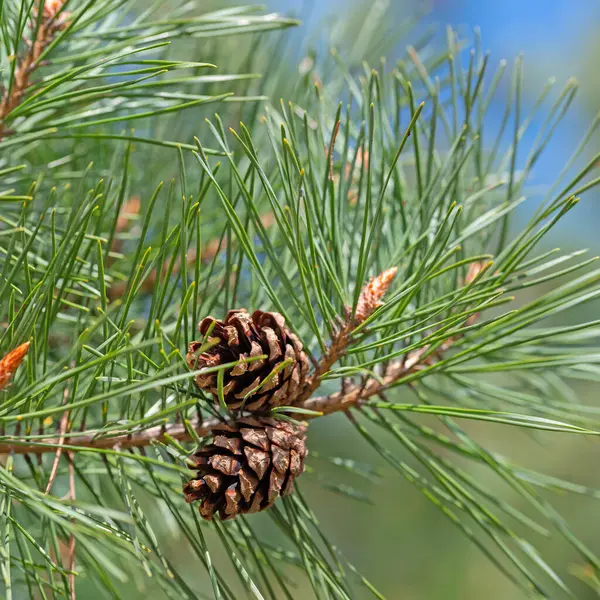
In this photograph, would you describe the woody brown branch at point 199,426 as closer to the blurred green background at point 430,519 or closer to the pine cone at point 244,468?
the pine cone at point 244,468

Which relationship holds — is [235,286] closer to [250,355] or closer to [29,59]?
[250,355]

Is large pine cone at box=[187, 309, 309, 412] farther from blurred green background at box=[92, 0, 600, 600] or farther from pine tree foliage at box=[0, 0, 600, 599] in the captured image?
blurred green background at box=[92, 0, 600, 600]

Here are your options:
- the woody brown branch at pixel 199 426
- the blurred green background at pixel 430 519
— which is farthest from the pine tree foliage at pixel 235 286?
the blurred green background at pixel 430 519

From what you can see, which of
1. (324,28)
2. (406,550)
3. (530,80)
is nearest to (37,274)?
(324,28)

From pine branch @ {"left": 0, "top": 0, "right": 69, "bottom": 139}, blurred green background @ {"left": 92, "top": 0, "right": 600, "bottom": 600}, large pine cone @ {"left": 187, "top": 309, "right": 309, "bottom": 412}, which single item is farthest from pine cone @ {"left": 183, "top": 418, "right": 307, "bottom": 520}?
blurred green background @ {"left": 92, "top": 0, "right": 600, "bottom": 600}

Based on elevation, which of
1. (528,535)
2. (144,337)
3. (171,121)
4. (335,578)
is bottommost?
(528,535)

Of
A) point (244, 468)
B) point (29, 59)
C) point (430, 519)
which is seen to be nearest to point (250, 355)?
point (244, 468)

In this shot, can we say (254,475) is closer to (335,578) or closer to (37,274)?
(335,578)
